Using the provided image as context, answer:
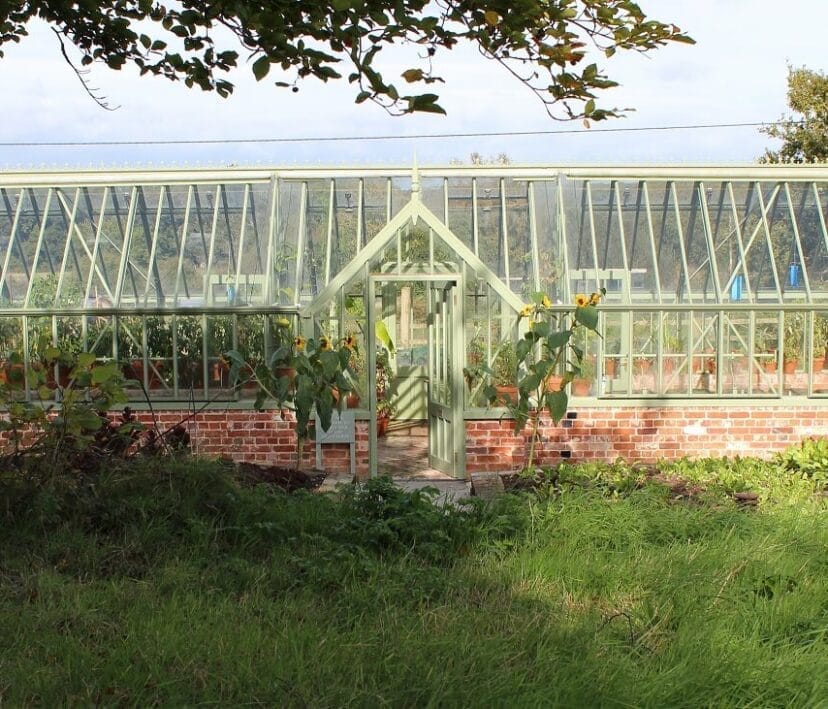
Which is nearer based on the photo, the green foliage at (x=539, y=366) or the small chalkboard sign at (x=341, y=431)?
the green foliage at (x=539, y=366)

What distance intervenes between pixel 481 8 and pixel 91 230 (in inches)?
295

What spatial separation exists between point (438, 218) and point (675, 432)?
3237mm

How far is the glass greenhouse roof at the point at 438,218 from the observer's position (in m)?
10.3

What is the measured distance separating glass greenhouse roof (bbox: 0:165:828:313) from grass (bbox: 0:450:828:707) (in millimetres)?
4127

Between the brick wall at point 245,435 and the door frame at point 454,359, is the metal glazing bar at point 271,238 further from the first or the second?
the brick wall at point 245,435

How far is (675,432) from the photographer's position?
9961 millimetres

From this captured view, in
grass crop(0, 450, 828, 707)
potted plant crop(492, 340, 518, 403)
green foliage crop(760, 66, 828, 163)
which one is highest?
green foliage crop(760, 66, 828, 163)

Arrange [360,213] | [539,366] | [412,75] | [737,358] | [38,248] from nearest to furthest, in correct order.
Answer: [412,75], [539,366], [737,358], [38,248], [360,213]

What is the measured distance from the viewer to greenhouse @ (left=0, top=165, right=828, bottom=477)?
9742mm

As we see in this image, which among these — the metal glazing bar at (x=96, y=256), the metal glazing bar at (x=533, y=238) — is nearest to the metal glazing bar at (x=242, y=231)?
the metal glazing bar at (x=96, y=256)

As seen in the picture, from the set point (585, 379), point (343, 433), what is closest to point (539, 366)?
point (585, 379)

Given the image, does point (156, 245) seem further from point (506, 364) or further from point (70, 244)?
point (506, 364)

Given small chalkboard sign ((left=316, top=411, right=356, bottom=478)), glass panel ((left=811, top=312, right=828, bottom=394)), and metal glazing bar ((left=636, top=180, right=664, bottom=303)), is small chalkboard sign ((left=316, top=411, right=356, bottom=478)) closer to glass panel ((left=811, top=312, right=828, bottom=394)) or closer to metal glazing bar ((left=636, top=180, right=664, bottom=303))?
metal glazing bar ((left=636, top=180, right=664, bottom=303))

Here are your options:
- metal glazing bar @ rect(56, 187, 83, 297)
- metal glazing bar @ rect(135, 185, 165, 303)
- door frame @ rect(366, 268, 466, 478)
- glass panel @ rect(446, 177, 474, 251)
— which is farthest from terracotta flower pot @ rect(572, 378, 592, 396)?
Answer: metal glazing bar @ rect(56, 187, 83, 297)
